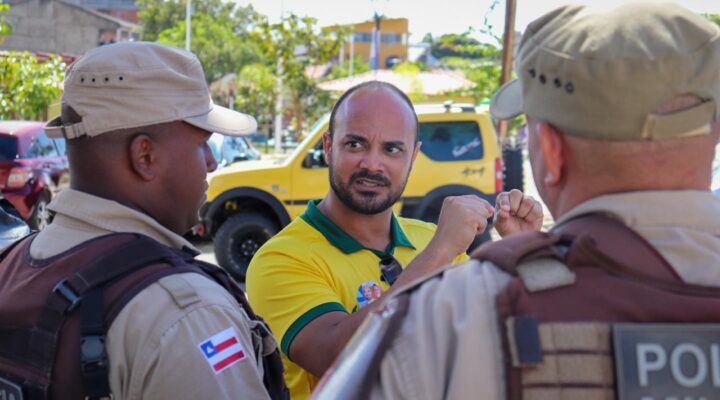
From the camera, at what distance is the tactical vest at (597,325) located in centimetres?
129

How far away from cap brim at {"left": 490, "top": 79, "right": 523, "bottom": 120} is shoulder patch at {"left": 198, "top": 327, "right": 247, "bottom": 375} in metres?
0.71

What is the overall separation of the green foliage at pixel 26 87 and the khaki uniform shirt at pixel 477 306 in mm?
14296

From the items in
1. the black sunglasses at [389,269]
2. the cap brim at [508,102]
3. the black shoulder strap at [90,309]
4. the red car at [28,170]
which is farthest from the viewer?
the red car at [28,170]

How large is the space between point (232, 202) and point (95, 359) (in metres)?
9.34

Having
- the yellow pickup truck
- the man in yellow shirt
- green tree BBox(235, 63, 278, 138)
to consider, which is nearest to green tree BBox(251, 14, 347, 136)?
green tree BBox(235, 63, 278, 138)

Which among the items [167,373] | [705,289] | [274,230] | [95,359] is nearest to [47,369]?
[95,359]

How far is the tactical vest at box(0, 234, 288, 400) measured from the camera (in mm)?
1854

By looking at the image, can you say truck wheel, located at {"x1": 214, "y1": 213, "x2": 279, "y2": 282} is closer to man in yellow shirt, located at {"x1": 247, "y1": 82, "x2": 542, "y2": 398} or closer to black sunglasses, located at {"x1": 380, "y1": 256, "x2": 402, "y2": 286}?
man in yellow shirt, located at {"x1": 247, "y1": 82, "x2": 542, "y2": 398}

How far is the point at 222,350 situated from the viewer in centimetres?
189

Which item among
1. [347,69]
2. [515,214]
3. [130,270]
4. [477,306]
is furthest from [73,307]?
[347,69]

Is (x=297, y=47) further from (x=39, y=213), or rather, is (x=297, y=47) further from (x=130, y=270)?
(x=130, y=270)

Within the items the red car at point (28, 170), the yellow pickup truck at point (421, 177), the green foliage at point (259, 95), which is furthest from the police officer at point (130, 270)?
the green foliage at point (259, 95)

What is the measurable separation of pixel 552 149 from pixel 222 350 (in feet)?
2.74

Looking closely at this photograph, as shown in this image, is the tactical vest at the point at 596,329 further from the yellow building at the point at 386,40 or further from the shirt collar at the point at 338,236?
the yellow building at the point at 386,40
